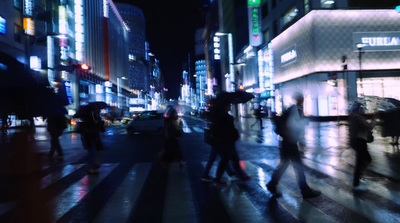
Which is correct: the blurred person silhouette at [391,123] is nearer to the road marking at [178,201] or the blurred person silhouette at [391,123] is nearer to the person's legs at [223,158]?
the person's legs at [223,158]

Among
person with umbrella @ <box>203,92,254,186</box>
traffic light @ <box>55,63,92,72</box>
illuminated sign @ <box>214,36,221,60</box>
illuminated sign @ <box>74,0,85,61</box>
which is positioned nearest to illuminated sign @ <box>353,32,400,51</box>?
traffic light @ <box>55,63,92,72</box>

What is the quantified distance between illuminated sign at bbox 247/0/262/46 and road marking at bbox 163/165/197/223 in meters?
36.8

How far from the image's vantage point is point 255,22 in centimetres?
4269

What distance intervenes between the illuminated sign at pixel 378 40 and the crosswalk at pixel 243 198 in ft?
82.3

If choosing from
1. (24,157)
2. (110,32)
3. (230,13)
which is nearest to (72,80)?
(230,13)

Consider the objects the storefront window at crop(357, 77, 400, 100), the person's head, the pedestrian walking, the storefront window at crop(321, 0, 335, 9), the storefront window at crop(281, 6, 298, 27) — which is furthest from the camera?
the storefront window at crop(281, 6, 298, 27)

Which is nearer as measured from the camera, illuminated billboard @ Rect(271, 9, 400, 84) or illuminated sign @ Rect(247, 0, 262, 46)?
illuminated billboard @ Rect(271, 9, 400, 84)

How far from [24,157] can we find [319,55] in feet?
86.8

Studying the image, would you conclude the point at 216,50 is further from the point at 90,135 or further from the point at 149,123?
the point at 90,135

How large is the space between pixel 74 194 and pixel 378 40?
30895 millimetres

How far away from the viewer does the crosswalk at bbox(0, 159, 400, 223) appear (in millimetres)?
5098

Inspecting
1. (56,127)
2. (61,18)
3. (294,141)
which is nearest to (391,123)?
(294,141)

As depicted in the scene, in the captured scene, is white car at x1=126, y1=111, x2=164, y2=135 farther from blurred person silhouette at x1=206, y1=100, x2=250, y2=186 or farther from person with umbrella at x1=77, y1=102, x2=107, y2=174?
blurred person silhouette at x1=206, y1=100, x2=250, y2=186

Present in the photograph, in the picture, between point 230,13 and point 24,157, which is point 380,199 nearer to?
point 24,157
